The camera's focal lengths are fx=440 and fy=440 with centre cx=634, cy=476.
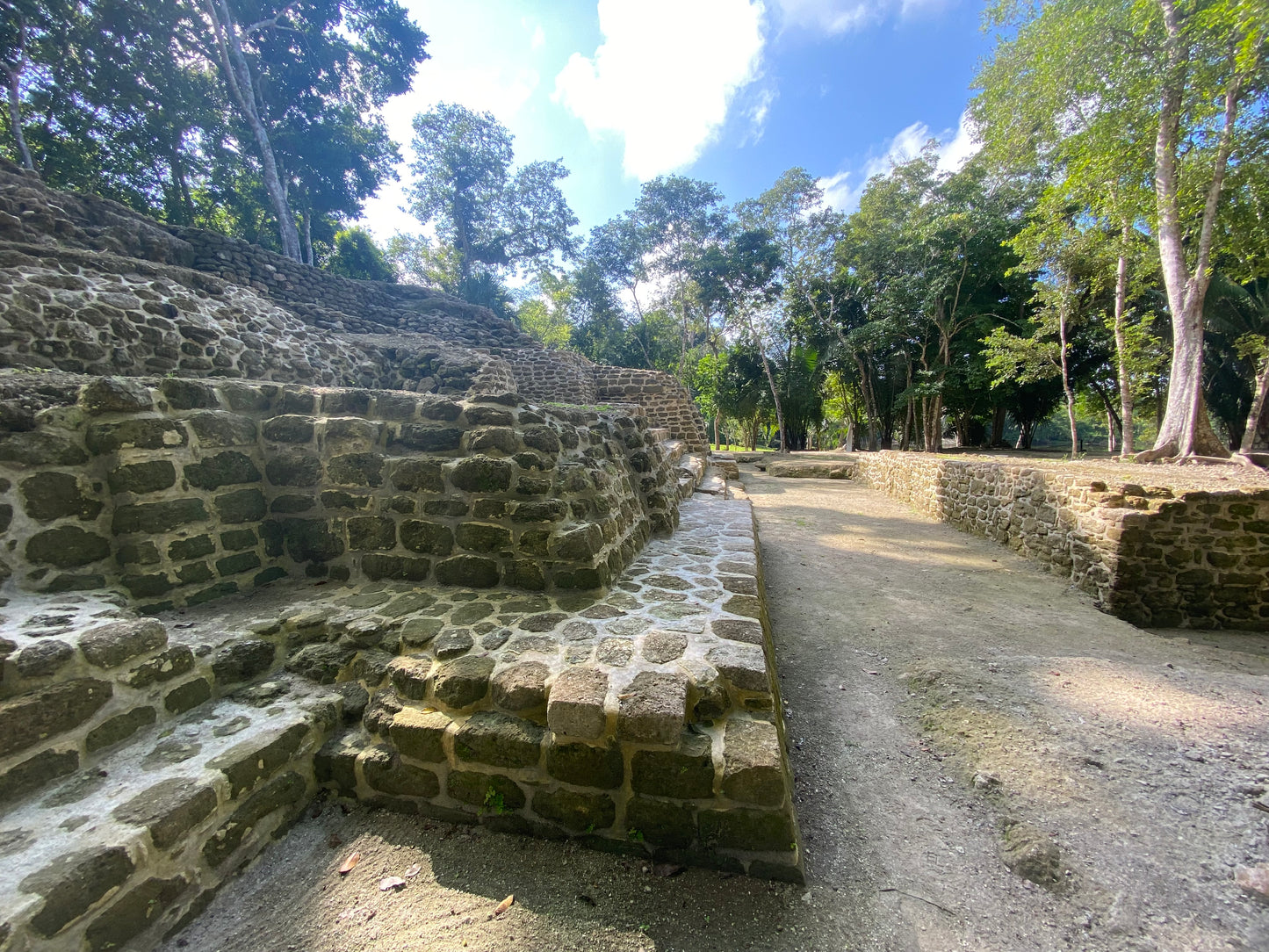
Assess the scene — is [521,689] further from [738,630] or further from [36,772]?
[36,772]

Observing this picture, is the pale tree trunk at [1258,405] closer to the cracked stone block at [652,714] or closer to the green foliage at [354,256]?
the cracked stone block at [652,714]

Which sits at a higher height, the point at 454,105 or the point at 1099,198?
the point at 454,105

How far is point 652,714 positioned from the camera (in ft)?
5.49

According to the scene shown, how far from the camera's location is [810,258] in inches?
738

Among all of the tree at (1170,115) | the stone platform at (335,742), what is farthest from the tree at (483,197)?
the stone platform at (335,742)

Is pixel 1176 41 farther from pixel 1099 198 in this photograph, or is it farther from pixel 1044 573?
pixel 1044 573

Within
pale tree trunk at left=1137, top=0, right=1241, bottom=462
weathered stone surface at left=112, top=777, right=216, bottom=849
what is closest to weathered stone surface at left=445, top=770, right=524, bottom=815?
weathered stone surface at left=112, top=777, right=216, bottom=849

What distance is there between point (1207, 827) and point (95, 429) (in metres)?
5.46

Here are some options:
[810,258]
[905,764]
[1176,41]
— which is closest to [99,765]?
[905,764]

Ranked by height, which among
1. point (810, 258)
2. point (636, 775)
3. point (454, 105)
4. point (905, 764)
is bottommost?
point (905, 764)

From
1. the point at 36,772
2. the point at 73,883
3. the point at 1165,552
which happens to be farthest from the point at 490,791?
the point at 1165,552

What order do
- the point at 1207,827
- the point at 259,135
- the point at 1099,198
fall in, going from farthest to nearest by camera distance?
the point at 259,135 → the point at 1099,198 → the point at 1207,827

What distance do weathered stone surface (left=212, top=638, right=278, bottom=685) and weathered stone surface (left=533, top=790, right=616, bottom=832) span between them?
1.54 metres

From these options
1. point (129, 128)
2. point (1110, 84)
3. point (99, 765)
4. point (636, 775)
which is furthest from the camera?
point (129, 128)
